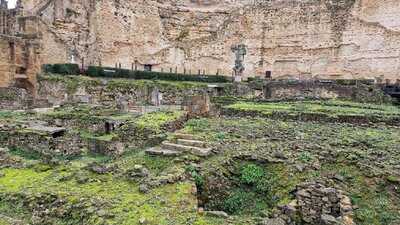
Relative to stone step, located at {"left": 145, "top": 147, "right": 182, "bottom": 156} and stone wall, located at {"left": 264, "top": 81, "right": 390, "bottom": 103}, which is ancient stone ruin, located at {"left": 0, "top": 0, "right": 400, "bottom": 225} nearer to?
stone step, located at {"left": 145, "top": 147, "right": 182, "bottom": 156}

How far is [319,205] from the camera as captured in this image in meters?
6.65

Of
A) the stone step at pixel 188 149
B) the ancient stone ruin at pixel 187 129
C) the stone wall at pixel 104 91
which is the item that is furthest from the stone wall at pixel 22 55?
the stone step at pixel 188 149

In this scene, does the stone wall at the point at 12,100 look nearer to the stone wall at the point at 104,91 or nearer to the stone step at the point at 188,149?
the stone wall at the point at 104,91

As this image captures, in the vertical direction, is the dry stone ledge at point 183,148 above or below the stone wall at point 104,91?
below

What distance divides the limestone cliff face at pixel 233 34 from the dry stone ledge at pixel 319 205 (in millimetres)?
26558

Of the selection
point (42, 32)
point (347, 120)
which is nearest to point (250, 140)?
point (347, 120)

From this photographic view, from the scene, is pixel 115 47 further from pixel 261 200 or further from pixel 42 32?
pixel 261 200

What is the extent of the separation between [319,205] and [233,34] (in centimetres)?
3506

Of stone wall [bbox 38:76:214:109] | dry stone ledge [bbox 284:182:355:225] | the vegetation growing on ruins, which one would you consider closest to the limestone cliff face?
stone wall [bbox 38:76:214:109]

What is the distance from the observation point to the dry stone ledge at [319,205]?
638 cm

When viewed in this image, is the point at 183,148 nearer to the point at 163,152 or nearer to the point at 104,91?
the point at 163,152

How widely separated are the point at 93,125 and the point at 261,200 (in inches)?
344

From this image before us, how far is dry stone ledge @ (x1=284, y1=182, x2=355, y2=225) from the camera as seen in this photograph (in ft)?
20.9

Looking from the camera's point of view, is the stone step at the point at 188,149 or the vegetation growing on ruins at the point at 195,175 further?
the stone step at the point at 188,149
